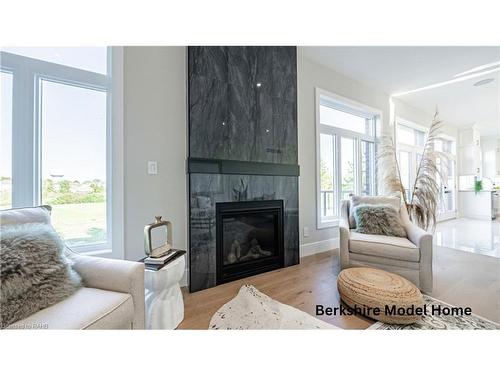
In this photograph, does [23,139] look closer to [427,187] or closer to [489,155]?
[427,187]

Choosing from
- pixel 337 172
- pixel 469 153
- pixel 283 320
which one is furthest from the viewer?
pixel 469 153

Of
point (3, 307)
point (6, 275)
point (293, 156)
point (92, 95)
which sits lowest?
point (3, 307)

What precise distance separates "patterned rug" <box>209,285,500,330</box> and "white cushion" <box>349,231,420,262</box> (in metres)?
0.40

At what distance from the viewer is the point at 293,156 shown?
288cm

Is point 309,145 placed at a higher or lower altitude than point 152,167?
higher

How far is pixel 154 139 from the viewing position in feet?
6.59

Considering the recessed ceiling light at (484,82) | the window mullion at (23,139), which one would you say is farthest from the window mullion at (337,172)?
the window mullion at (23,139)

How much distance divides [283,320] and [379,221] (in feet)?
5.11

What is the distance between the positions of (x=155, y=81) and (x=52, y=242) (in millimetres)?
1537

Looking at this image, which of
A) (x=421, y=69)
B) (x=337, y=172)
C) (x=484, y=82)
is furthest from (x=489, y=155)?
(x=337, y=172)

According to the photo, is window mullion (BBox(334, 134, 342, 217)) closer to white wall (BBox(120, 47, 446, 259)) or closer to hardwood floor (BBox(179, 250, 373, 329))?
hardwood floor (BBox(179, 250, 373, 329))
